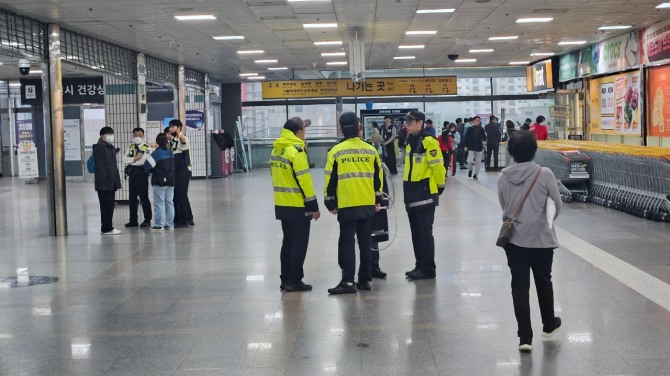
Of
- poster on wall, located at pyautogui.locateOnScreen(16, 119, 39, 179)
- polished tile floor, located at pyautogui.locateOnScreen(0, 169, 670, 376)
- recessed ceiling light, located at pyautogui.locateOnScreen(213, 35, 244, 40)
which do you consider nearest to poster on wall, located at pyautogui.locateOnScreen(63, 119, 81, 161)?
poster on wall, located at pyautogui.locateOnScreen(16, 119, 39, 179)

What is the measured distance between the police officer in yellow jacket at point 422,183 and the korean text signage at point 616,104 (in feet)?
43.5

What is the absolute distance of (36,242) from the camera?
512 inches

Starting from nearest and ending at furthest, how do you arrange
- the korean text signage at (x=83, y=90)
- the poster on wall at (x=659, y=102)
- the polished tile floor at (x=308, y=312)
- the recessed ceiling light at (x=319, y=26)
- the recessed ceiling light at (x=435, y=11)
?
the polished tile floor at (x=308, y=312)
the recessed ceiling light at (x=435, y=11)
the recessed ceiling light at (x=319, y=26)
the poster on wall at (x=659, y=102)
the korean text signage at (x=83, y=90)

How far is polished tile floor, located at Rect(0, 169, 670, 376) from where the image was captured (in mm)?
5816

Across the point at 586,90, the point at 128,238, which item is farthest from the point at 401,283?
the point at 586,90

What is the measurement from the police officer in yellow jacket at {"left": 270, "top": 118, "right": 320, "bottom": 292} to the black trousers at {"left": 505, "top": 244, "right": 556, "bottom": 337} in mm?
2492

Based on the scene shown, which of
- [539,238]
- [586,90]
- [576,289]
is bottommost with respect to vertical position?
[576,289]

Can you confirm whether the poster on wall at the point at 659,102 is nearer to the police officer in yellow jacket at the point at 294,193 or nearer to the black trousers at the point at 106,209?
the black trousers at the point at 106,209

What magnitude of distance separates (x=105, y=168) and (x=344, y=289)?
659 centimetres

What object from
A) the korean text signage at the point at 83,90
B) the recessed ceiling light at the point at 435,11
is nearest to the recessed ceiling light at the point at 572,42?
the recessed ceiling light at the point at 435,11

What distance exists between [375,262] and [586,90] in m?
17.2

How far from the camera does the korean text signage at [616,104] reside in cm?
2094

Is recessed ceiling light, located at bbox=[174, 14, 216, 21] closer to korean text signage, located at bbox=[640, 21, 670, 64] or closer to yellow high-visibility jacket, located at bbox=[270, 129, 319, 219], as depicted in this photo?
yellow high-visibility jacket, located at bbox=[270, 129, 319, 219]

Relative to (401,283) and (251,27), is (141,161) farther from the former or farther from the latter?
(401,283)
